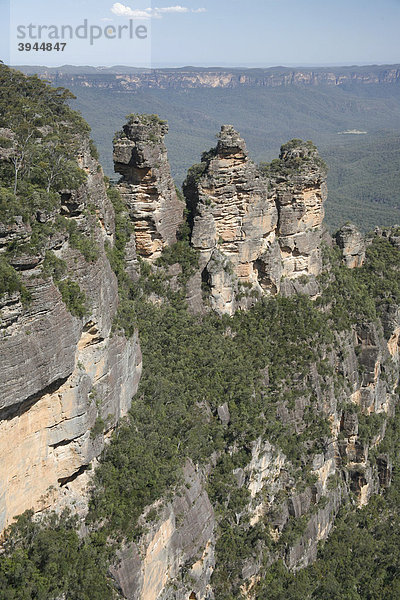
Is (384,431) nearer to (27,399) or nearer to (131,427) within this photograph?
(131,427)

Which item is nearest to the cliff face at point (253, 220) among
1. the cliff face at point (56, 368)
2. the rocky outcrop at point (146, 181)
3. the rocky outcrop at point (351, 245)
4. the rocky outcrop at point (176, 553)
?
the rocky outcrop at point (146, 181)

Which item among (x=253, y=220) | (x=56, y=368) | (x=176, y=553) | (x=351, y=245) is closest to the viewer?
(x=56, y=368)

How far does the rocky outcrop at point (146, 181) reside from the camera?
32.3 meters

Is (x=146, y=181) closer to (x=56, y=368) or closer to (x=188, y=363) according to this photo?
(x=188, y=363)

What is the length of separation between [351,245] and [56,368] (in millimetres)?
34205

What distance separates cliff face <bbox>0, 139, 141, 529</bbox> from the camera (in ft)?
59.4

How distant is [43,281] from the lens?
18.9m

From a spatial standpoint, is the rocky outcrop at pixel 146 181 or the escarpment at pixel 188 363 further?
the rocky outcrop at pixel 146 181

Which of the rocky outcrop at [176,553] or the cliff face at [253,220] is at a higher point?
the cliff face at [253,220]

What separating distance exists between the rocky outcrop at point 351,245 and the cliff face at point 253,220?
19.1 ft

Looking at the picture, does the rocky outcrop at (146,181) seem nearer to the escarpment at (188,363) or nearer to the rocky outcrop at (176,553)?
the escarpment at (188,363)

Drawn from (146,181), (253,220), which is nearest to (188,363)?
(253,220)

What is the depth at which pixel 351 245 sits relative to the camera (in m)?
47.1

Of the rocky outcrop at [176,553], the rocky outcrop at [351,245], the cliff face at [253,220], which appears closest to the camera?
the rocky outcrop at [176,553]
